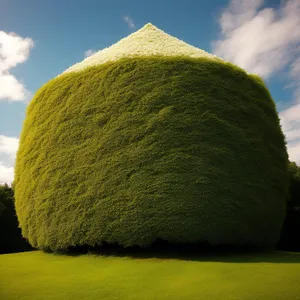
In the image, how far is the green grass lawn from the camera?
255 inches

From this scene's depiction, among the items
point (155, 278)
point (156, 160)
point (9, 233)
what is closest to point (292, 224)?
point (156, 160)

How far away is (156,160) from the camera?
10.2 meters

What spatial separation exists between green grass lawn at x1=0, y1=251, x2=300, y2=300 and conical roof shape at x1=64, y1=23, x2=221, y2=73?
643 centimetres

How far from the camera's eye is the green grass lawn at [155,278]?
6.48 metres

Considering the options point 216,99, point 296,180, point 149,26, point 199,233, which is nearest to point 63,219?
point 199,233

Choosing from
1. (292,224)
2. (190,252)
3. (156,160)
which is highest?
(156,160)

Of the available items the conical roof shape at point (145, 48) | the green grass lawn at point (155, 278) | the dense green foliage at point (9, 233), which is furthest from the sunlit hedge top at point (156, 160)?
the dense green foliage at point (9, 233)

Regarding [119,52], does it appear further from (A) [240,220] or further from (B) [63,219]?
(A) [240,220]

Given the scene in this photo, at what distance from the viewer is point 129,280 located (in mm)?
7465

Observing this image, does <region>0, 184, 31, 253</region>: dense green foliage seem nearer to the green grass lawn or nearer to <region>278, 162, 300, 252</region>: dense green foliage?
the green grass lawn

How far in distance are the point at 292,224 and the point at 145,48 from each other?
30.4 feet

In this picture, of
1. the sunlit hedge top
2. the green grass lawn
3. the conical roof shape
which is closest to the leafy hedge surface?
the sunlit hedge top

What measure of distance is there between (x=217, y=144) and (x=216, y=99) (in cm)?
147

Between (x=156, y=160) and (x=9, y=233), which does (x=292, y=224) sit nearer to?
(x=156, y=160)
